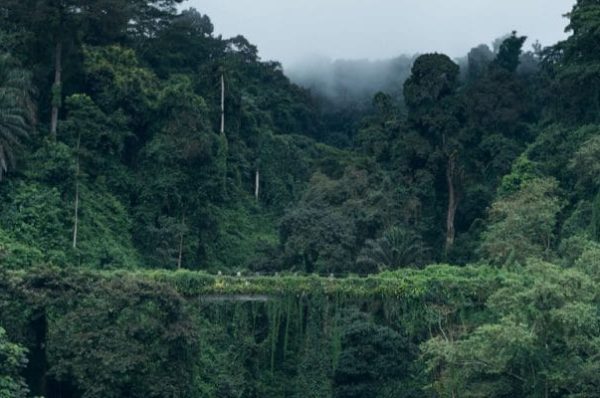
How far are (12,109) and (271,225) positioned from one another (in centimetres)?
1418

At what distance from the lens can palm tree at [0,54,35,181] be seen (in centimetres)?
3569

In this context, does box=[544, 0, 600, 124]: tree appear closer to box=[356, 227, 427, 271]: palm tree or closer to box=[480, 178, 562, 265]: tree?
box=[480, 178, 562, 265]: tree

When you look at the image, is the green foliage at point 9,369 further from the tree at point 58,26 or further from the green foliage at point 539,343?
the tree at point 58,26

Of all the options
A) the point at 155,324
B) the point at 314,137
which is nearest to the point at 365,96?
the point at 314,137

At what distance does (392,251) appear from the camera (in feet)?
131

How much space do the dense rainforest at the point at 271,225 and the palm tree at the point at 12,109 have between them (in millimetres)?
98

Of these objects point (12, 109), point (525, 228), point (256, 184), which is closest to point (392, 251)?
point (525, 228)

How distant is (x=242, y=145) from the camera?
48875 millimetres

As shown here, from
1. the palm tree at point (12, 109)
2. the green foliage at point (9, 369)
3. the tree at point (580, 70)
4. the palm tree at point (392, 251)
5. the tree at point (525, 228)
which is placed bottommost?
the green foliage at point (9, 369)

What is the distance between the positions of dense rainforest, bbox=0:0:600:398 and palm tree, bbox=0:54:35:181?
0.32ft

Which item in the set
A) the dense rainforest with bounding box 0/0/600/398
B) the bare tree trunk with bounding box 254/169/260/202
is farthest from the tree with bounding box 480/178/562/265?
the bare tree trunk with bounding box 254/169/260/202

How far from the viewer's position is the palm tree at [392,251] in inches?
1561

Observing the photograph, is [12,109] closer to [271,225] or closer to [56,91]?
[56,91]

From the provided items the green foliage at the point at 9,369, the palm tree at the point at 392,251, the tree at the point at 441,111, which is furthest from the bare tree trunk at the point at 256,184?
the green foliage at the point at 9,369
